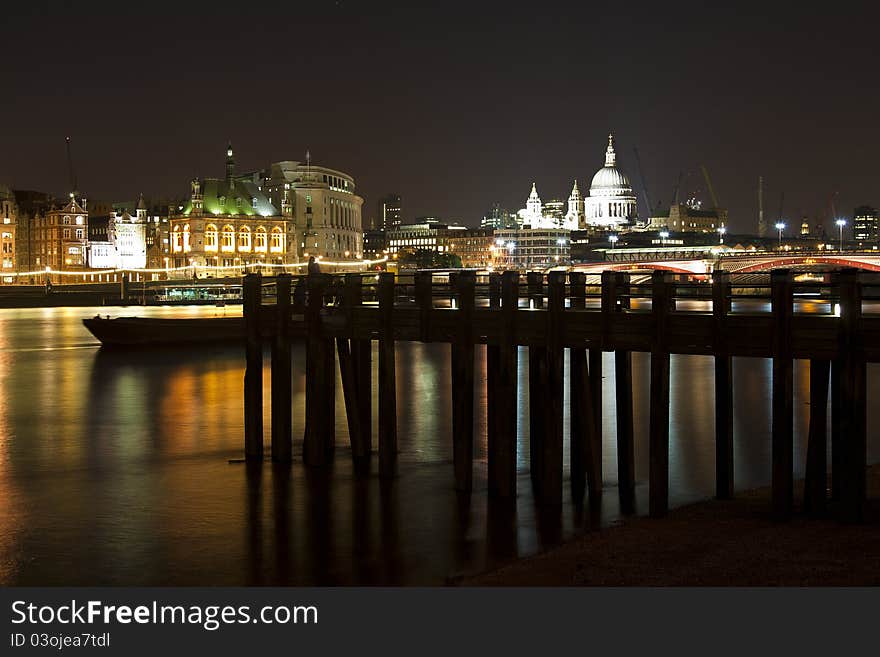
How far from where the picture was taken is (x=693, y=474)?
1077 inches

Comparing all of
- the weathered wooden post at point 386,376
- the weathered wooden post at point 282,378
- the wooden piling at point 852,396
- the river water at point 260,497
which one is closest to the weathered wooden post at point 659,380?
the river water at point 260,497

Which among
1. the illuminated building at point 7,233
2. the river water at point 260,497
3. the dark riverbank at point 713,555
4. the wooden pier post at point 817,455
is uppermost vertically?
the illuminated building at point 7,233

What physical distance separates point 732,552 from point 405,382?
121 feet

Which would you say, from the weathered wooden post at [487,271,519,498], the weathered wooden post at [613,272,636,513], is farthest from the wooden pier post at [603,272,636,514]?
the weathered wooden post at [487,271,519,498]

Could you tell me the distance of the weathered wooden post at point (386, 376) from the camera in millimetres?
24828

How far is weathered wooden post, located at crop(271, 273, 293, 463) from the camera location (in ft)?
87.9

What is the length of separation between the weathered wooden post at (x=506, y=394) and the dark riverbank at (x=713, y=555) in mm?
3049

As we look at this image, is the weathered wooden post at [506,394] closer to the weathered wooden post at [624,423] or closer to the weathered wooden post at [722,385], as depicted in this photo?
the weathered wooden post at [624,423]

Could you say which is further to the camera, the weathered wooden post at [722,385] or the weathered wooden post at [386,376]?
the weathered wooden post at [386,376]

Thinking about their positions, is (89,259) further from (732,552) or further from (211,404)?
(732,552)

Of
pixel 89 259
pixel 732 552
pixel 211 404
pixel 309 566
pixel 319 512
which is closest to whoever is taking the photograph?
pixel 732 552

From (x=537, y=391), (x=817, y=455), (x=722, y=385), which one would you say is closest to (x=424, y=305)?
(x=537, y=391)

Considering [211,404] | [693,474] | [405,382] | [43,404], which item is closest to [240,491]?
[693,474]

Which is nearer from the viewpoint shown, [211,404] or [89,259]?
[211,404]
